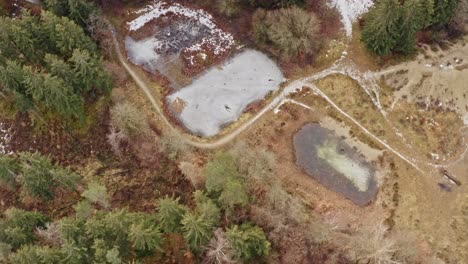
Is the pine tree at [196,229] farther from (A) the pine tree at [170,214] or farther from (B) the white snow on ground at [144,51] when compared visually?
(B) the white snow on ground at [144,51]

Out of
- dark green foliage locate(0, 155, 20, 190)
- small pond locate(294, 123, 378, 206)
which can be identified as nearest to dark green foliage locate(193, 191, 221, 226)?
small pond locate(294, 123, 378, 206)

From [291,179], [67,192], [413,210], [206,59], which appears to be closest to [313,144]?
[291,179]

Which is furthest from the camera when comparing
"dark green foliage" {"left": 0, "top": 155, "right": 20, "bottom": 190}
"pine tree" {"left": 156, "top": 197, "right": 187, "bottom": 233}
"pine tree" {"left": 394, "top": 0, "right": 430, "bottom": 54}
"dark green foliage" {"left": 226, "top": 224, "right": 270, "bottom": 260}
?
"pine tree" {"left": 394, "top": 0, "right": 430, "bottom": 54}

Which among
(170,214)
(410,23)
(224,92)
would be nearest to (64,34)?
(224,92)

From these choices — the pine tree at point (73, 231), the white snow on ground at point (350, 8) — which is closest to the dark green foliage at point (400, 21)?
the white snow on ground at point (350, 8)

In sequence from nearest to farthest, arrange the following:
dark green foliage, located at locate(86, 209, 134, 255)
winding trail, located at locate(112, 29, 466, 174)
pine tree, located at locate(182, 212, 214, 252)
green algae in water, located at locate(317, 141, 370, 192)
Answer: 1. pine tree, located at locate(182, 212, 214, 252)
2. dark green foliage, located at locate(86, 209, 134, 255)
3. green algae in water, located at locate(317, 141, 370, 192)
4. winding trail, located at locate(112, 29, 466, 174)

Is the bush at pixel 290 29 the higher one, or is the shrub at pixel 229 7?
the shrub at pixel 229 7

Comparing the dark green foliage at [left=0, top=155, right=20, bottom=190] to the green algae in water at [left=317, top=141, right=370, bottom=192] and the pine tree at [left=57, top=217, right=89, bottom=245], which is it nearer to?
the pine tree at [left=57, top=217, right=89, bottom=245]
